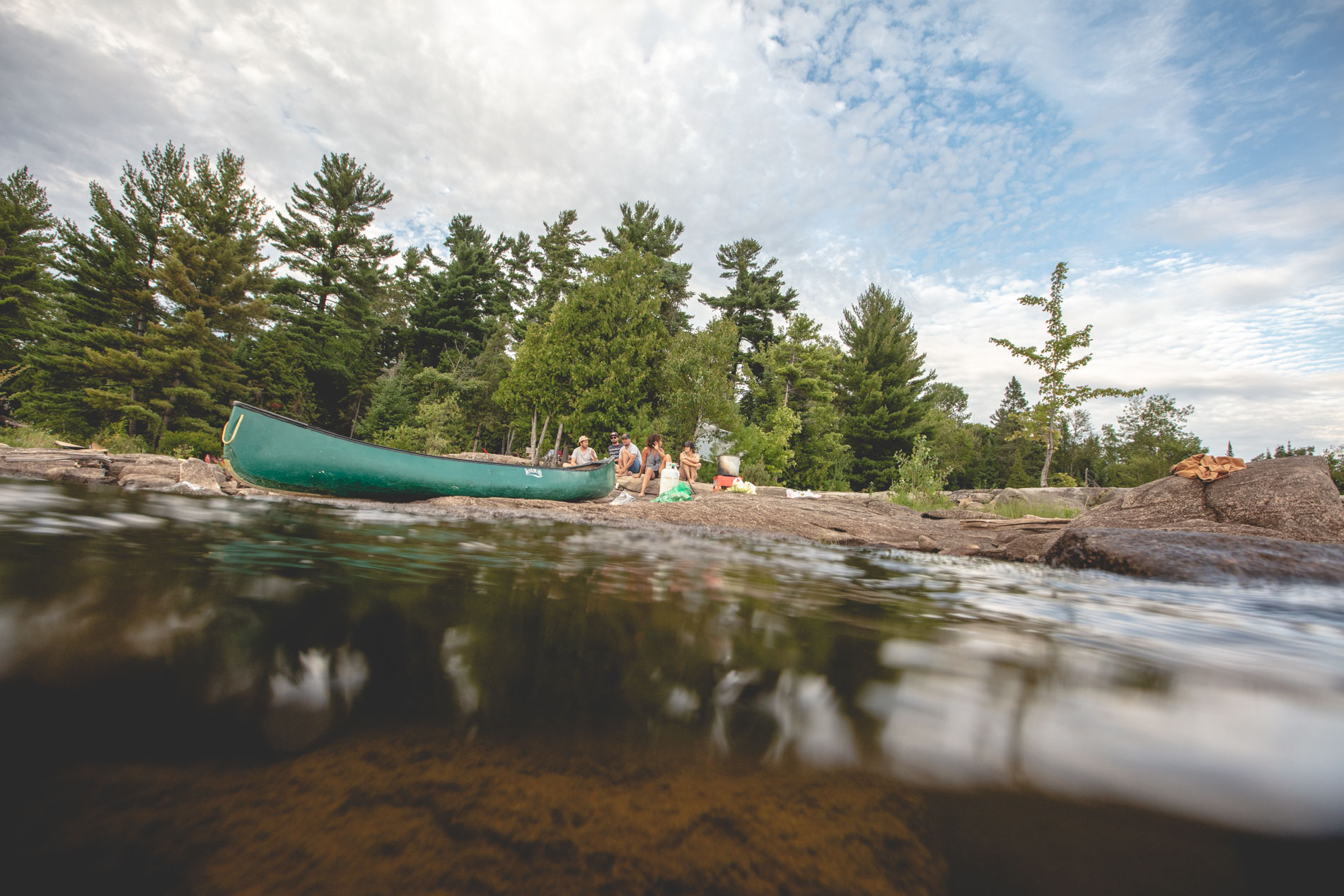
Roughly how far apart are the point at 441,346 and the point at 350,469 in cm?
2967

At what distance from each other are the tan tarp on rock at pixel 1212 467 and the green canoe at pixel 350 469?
362 inches

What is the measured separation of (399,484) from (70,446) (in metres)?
11.8

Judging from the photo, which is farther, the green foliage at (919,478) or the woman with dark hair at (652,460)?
the green foliage at (919,478)

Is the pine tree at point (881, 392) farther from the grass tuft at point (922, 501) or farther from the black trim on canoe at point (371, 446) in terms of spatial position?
the black trim on canoe at point (371, 446)

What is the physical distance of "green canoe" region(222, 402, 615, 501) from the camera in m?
7.32

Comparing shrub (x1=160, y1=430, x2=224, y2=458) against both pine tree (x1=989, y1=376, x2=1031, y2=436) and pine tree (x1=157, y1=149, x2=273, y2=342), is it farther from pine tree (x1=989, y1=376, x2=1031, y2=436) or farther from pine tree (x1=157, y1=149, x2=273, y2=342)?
pine tree (x1=989, y1=376, x2=1031, y2=436)

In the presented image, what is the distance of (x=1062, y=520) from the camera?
8.05m

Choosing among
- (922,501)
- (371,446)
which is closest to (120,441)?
(371,446)

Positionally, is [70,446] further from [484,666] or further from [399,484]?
[484,666]

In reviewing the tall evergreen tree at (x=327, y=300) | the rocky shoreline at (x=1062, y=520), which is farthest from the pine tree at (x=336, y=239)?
the rocky shoreline at (x=1062, y=520)

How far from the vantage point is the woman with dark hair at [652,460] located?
480 inches

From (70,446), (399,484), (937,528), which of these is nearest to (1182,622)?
(937,528)

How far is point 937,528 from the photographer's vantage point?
333 inches

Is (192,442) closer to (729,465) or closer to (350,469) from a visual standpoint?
(350,469)
